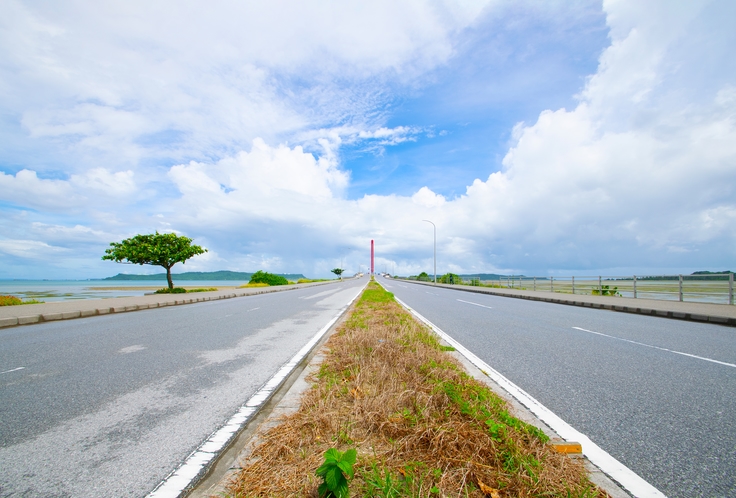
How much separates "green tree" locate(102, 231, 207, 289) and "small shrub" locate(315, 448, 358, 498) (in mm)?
27786

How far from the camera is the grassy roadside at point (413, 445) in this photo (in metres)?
2.11

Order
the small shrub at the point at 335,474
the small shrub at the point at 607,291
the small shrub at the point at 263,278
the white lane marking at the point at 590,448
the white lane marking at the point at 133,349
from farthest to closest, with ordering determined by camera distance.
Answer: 1. the small shrub at the point at 263,278
2. the small shrub at the point at 607,291
3. the white lane marking at the point at 133,349
4. the white lane marking at the point at 590,448
5. the small shrub at the point at 335,474

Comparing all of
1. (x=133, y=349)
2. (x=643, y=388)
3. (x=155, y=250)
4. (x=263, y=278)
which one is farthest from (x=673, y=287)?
(x=263, y=278)

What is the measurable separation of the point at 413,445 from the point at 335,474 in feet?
2.59

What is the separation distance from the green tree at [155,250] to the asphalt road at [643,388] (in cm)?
2438

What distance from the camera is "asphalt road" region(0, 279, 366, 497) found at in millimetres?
2518

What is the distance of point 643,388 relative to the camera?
164 inches

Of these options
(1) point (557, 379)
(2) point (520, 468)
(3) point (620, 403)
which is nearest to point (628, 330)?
(1) point (557, 379)

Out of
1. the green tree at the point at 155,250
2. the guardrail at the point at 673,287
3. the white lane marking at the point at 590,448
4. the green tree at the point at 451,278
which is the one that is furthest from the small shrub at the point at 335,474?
the green tree at the point at 451,278

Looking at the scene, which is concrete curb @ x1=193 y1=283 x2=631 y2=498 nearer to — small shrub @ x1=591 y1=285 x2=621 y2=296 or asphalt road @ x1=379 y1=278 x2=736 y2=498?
asphalt road @ x1=379 y1=278 x2=736 y2=498

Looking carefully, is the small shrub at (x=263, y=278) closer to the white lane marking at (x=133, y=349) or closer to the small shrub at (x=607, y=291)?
the small shrub at (x=607, y=291)

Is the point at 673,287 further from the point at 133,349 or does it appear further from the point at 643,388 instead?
the point at 133,349

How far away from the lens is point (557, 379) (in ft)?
15.0

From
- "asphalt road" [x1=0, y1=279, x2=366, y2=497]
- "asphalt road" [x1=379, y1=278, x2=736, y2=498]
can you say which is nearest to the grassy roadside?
"asphalt road" [x1=379, y1=278, x2=736, y2=498]
